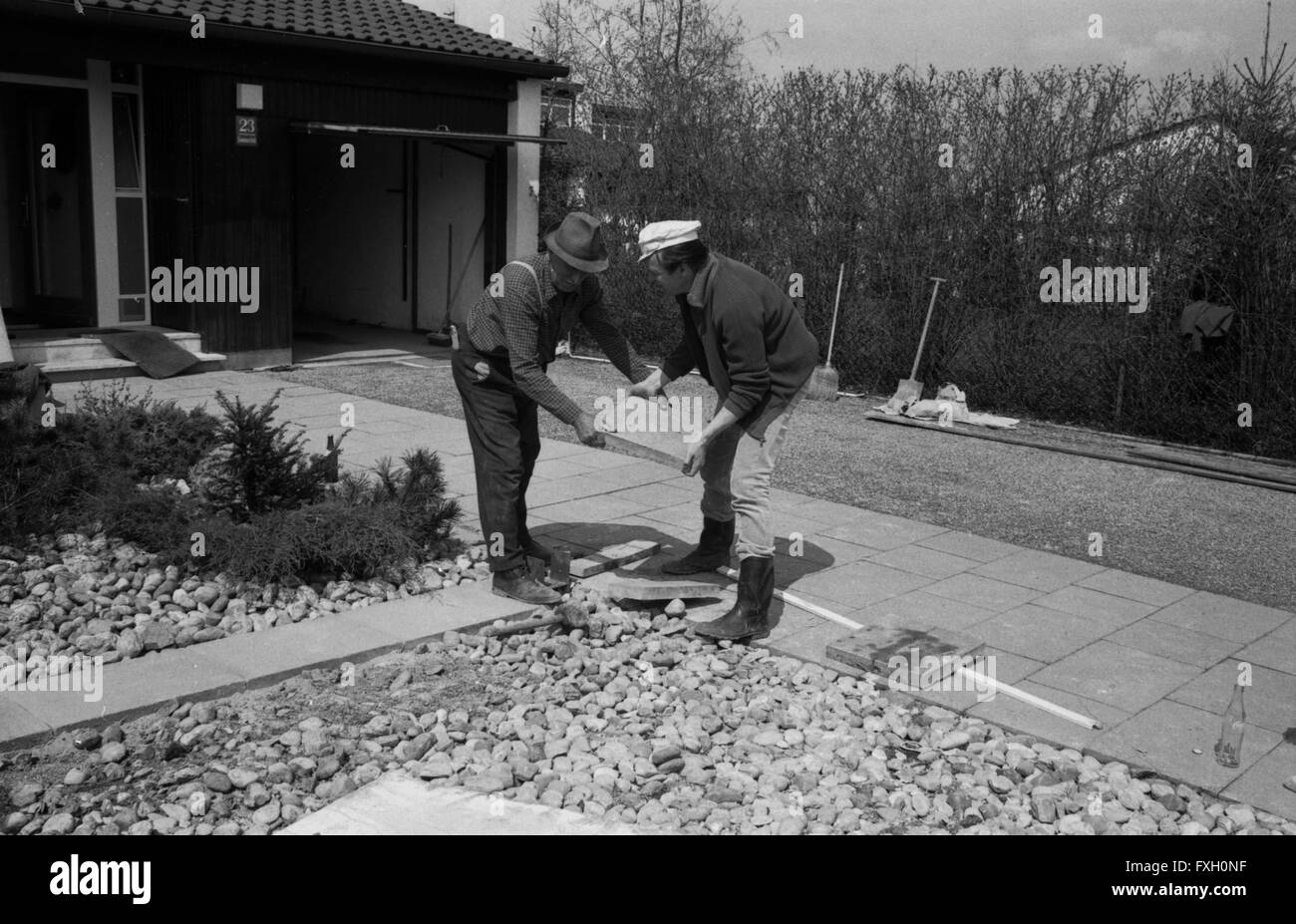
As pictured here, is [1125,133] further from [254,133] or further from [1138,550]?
[254,133]

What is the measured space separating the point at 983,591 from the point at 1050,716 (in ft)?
5.35

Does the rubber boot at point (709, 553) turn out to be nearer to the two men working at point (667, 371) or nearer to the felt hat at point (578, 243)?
the two men working at point (667, 371)

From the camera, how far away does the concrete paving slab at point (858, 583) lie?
20.3 feet

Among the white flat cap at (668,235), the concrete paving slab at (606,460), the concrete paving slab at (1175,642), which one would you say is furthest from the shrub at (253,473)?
the concrete paving slab at (1175,642)

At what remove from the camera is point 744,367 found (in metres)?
5.21

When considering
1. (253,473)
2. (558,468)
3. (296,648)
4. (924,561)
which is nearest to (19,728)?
(296,648)

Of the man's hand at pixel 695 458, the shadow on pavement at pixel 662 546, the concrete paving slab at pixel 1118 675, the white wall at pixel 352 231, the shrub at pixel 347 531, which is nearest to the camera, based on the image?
the concrete paving slab at pixel 1118 675

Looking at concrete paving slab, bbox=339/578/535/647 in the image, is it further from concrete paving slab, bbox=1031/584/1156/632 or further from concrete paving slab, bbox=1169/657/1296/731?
concrete paving slab, bbox=1169/657/1296/731

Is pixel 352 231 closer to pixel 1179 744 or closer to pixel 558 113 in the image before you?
pixel 558 113

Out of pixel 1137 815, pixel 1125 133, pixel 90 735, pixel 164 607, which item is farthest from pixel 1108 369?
pixel 90 735

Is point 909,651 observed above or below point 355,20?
below

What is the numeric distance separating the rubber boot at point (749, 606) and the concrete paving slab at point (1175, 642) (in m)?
1.68

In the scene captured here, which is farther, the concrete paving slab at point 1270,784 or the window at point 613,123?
the window at point 613,123

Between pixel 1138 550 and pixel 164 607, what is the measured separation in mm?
5485
